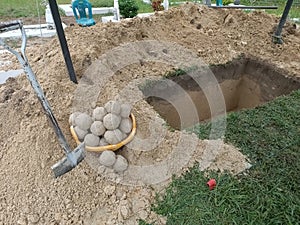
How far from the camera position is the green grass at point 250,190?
7.00 ft

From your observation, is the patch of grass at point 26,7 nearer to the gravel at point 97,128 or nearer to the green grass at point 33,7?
the green grass at point 33,7

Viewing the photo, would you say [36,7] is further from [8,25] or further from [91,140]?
[91,140]

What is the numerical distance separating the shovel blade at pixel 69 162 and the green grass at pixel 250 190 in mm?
745

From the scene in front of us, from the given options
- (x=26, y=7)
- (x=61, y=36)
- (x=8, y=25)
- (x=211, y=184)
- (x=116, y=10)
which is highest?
(x=8, y=25)

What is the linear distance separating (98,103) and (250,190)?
1.67 metres

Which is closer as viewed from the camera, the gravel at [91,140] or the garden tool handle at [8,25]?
the garden tool handle at [8,25]

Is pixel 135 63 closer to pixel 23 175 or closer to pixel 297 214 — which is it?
pixel 23 175

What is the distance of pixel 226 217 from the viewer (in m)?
2.12

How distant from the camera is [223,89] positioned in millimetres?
4246

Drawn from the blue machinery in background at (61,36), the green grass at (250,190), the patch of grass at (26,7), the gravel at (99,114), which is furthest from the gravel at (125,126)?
the patch of grass at (26,7)

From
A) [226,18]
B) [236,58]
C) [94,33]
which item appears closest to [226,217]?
[236,58]

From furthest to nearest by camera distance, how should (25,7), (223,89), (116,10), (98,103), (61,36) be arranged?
1. (25,7)
2. (116,10)
3. (223,89)
4. (98,103)
5. (61,36)

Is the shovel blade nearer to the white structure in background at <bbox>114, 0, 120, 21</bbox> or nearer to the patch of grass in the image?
the white structure in background at <bbox>114, 0, 120, 21</bbox>

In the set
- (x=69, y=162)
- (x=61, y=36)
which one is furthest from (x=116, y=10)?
(x=69, y=162)
